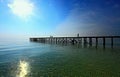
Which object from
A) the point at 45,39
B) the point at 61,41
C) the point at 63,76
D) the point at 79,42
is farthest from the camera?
the point at 45,39

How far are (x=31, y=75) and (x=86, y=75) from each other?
13.3 ft

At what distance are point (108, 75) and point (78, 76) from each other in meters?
2.22

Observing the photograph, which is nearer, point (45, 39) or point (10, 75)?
point (10, 75)

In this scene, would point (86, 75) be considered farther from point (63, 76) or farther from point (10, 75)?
point (10, 75)

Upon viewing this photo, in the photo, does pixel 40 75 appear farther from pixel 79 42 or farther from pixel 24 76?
pixel 79 42

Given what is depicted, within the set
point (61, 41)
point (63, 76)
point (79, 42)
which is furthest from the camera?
point (61, 41)

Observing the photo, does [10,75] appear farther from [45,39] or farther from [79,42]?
[45,39]

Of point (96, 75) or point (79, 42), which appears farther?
point (79, 42)

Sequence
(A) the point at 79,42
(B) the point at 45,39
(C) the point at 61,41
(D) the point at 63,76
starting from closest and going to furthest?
(D) the point at 63,76
(A) the point at 79,42
(C) the point at 61,41
(B) the point at 45,39

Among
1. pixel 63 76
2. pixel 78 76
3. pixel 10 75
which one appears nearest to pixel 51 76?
pixel 63 76

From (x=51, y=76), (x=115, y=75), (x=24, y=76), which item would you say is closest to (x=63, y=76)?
(x=51, y=76)

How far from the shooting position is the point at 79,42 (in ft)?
221

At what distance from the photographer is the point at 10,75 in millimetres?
12219

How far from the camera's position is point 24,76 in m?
11.9
